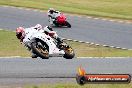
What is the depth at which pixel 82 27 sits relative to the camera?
106ft

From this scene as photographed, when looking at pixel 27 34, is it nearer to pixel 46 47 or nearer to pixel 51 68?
pixel 46 47

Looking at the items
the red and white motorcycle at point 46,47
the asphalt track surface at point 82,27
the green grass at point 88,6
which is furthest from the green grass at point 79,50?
the red and white motorcycle at point 46,47

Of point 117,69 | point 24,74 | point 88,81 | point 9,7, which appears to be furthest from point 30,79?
point 9,7

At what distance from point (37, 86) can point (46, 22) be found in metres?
17.8

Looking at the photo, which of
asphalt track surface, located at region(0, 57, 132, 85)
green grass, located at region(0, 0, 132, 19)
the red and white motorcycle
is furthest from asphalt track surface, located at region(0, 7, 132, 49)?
the red and white motorcycle

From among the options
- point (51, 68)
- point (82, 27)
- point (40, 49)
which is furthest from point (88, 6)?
point (40, 49)

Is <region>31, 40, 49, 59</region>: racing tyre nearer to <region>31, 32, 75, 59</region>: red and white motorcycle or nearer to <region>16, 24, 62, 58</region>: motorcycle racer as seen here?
<region>31, 32, 75, 59</region>: red and white motorcycle

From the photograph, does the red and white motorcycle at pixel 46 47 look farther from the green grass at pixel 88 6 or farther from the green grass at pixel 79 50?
the green grass at pixel 88 6

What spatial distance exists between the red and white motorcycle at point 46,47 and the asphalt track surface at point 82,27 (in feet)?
45.9

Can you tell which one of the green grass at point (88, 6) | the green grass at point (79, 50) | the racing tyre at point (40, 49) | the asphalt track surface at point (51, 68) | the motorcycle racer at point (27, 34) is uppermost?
the motorcycle racer at point (27, 34)

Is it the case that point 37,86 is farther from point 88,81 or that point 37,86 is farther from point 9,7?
point 9,7

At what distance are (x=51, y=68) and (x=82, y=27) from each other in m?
14.0

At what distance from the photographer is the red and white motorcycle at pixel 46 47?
500 inches

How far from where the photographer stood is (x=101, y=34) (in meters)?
30.2
